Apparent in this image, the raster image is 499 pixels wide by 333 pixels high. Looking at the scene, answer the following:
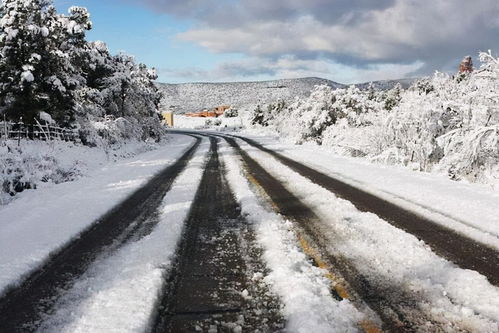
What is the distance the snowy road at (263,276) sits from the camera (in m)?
3.98

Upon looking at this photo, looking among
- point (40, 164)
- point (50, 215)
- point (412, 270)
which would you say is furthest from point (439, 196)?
point (40, 164)

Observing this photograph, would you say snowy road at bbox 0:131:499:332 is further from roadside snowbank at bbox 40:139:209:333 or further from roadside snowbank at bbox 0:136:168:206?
roadside snowbank at bbox 0:136:168:206

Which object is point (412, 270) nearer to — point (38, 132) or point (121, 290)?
point (121, 290)

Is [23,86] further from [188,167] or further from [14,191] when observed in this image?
[14,191]

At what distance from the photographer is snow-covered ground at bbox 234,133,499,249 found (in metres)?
7.30

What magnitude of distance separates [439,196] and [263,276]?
22.0ft

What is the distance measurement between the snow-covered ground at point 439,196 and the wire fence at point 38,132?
13.3 metres

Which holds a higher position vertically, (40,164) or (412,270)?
(40,164)

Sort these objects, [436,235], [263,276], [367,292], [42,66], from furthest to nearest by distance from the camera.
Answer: [42,66], [436,235], [263,276], [367,292]

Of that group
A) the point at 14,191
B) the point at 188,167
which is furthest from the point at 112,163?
the point at 14,191

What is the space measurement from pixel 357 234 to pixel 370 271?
163 cm

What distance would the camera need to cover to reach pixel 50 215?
8.64 metres

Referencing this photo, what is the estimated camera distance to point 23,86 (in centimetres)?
1998

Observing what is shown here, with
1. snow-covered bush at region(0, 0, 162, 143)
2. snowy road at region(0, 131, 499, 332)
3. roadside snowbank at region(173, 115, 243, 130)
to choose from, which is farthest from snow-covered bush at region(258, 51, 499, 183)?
roadside snowbank at region(173, 115, 243, 130)
